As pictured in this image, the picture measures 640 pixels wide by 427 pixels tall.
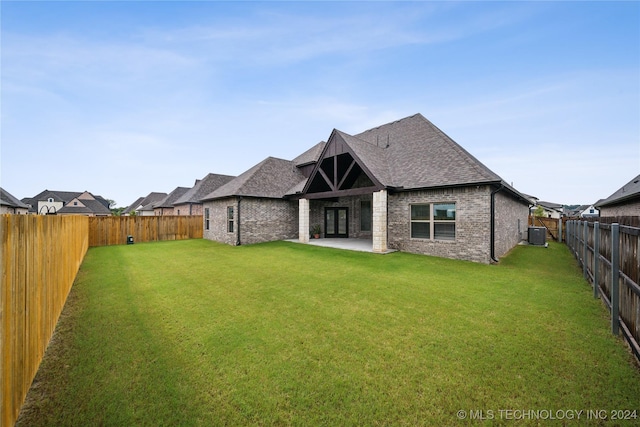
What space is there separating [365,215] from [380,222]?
16.1 ft

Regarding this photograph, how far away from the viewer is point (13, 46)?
4.53 m

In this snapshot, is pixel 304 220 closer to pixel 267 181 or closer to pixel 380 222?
pixel 267 181

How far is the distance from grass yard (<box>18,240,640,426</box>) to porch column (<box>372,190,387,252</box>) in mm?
4826

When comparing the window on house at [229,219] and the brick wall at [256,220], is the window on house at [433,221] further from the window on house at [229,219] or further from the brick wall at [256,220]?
the window on house at [229,219]

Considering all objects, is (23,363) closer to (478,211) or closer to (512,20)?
(478,211)

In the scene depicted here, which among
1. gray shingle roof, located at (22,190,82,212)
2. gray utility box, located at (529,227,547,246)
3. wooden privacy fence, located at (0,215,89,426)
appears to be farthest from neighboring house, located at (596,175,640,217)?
gray shingle roof, located at (22,190,82,212)

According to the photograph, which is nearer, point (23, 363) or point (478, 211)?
point (23, 363)

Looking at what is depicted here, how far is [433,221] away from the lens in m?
11.0

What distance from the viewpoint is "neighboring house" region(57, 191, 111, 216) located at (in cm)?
4834

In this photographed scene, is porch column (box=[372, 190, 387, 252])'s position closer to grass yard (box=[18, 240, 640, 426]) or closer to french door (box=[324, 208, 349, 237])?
grass yard (box=[18, 240, 640, 426])

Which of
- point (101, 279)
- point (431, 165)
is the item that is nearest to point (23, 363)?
point (101, 279)

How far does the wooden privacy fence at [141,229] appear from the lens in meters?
16.4

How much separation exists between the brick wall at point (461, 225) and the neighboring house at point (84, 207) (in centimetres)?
6095

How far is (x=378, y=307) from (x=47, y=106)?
515 inches
